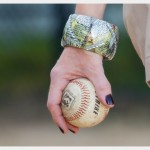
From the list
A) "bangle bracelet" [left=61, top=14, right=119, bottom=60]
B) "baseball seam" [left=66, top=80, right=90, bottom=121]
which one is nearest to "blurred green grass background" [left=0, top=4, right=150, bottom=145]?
"baseball seam" [left=66, top=80, right=90, bottom=121]

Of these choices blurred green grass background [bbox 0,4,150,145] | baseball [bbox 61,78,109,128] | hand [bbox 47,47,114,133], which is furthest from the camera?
blurred green grass background [bbox 0,4,150,145]

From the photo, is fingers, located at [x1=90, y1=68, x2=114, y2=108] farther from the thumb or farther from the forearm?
the forearm

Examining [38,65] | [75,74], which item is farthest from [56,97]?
[38,65]

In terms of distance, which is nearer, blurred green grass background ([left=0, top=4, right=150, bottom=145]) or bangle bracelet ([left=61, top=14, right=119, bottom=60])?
bangle bracelet ([left=61, top=14, right=119, bottom=60])

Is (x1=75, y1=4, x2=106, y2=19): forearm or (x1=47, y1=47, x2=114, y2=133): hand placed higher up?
(x1=75, y1=4, x2=106, y2=19): forearm

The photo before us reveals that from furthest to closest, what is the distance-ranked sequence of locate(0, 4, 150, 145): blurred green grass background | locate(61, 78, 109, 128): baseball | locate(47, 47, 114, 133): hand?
1. locate(0, 4, 150, 145): blurred green grass background
2. locate(61, 78, 109, 128): baseball
3. locate(47, 47, 114, 133): hand

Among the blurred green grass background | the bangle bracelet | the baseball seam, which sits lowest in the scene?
the blurred green grass background

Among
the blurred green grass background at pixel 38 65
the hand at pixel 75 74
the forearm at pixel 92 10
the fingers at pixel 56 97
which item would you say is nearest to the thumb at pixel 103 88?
Result: the hand at pixel 75 74
